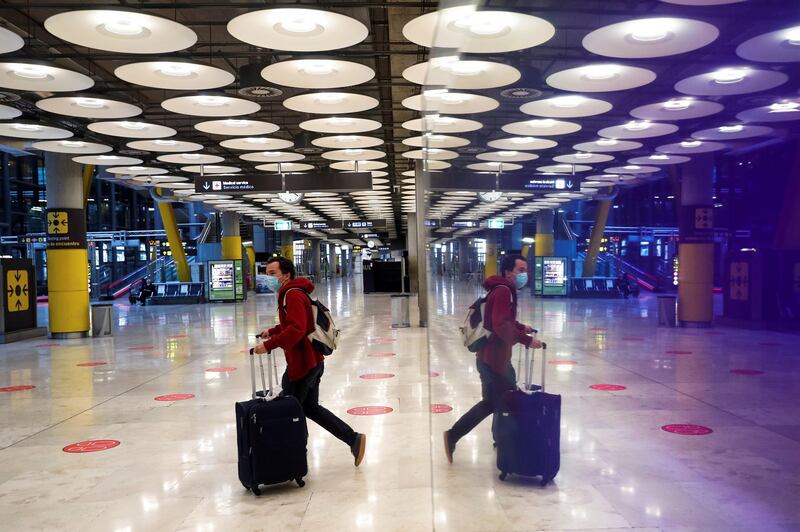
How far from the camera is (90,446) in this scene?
19.5 ft

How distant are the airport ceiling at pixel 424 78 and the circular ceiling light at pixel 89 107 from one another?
0.03 meters

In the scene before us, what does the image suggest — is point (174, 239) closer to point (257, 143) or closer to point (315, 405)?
point (257, 143)

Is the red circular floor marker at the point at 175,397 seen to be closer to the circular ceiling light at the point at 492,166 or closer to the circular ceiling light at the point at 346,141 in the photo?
the circular ceiling light at the point at 346,141

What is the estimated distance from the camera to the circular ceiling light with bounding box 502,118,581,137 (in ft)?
38.8

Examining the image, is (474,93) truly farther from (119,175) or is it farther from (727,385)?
(119,175)

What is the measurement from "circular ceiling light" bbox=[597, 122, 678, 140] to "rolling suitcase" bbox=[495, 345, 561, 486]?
960 cm

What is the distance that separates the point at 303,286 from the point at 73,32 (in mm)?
4558

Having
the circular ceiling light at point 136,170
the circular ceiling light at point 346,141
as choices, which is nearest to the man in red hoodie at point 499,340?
the circular ceiling light at point 346,141

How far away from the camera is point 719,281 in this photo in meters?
19.0

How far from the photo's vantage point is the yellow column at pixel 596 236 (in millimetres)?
32500

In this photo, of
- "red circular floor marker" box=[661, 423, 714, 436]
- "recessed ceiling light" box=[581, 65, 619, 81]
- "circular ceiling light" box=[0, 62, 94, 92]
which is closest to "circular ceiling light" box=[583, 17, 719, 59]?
"recessed ceiling light" box=[581, 65, 619, 81]

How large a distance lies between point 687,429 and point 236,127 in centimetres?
1034

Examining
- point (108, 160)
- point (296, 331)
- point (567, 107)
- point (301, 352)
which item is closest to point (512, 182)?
point (567, 107)

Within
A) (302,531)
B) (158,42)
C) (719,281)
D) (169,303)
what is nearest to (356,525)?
(302,531)
